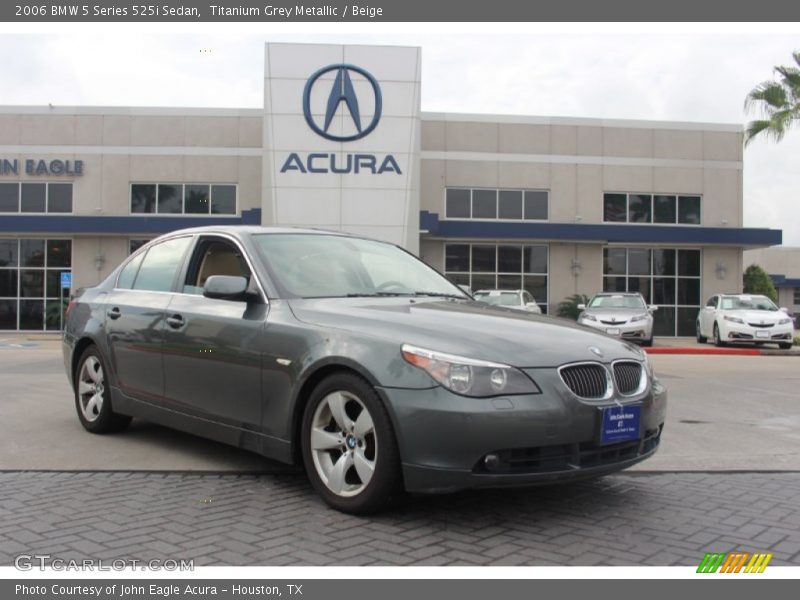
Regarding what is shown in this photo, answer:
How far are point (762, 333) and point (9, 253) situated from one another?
85.3ft

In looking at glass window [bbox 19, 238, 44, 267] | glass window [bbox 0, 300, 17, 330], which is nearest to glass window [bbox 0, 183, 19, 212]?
glass window [bbox 19, 238, 44, 267]

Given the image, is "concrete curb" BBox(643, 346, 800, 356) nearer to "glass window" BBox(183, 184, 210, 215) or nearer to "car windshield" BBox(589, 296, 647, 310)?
"car windshield" BBox(589, 296, 647, 310)

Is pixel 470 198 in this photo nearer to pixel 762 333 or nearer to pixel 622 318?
pixel 622 318

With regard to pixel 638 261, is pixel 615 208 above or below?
above

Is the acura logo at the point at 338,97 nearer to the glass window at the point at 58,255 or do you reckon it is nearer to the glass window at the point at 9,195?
the glass window at the point at 58,255

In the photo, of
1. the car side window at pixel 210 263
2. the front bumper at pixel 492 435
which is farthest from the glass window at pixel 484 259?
the front bumper at pixel 492 435

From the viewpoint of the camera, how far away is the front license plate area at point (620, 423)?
153 inches

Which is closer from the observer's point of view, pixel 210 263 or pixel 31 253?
pixel 210 263

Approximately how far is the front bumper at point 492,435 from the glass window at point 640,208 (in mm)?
26829

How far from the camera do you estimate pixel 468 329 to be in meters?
4.05

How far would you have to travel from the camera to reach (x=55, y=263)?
28156 mm

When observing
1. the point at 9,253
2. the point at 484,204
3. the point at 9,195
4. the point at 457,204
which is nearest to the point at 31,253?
the point at 9,253
